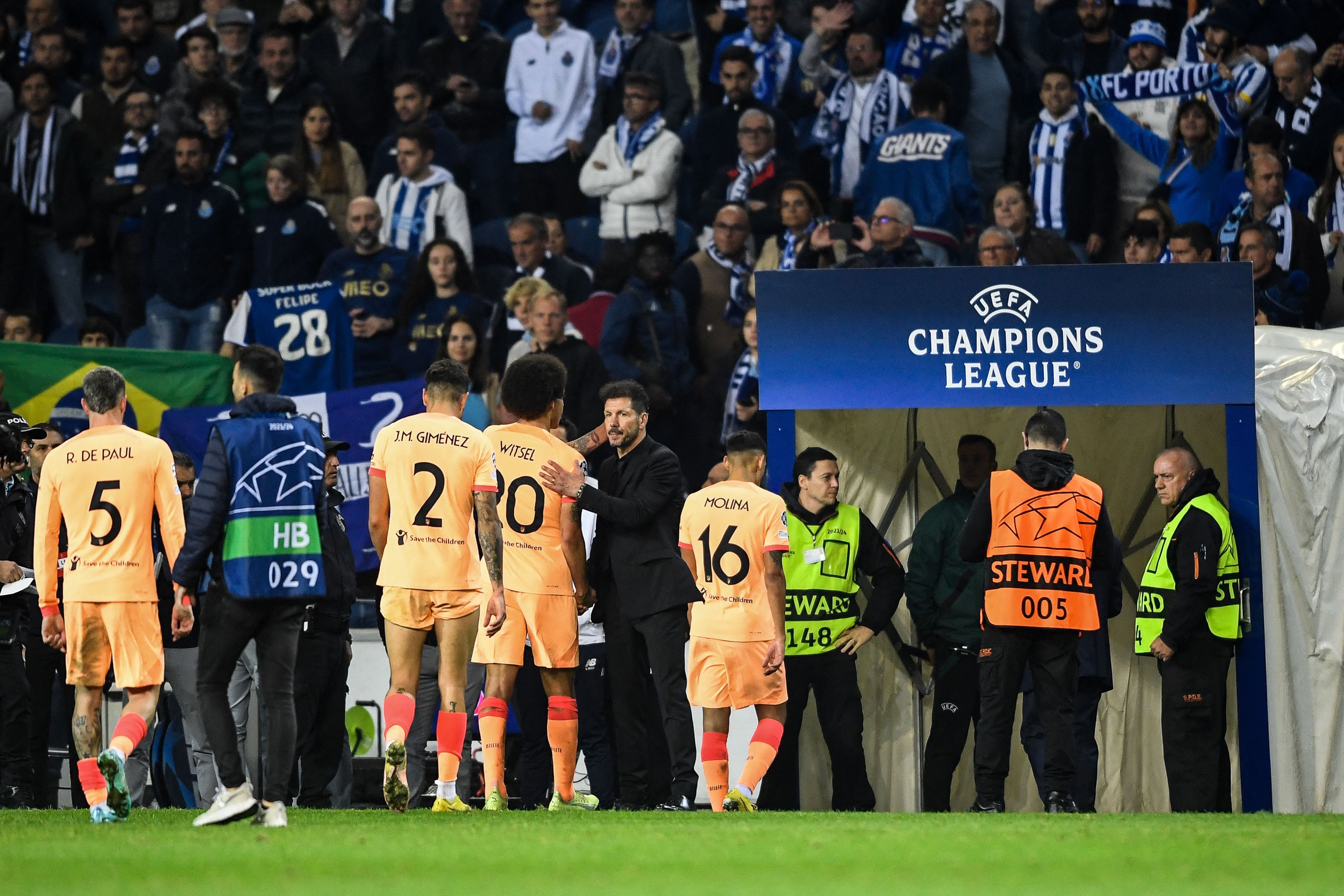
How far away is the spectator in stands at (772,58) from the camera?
50.9 feet

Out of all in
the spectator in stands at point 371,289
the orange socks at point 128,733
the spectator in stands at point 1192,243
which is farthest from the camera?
the spectator in stands at point 371,289

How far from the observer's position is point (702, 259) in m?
14.2

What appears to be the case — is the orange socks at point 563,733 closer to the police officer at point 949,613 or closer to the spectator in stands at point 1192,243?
the police officer at point 949,613

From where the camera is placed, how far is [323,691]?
10.5 metres

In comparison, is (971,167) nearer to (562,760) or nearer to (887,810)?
(887,810)

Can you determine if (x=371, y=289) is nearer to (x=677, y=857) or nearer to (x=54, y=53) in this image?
(x=54, y=53)

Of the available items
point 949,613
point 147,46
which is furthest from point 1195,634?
point 147,46

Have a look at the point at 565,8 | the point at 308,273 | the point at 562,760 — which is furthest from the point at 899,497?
the point at 565,8

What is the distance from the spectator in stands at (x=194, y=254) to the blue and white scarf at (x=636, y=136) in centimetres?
345

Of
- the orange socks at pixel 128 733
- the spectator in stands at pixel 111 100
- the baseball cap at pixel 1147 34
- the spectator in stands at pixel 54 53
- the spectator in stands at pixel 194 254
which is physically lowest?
the orange socks at pixel 128 733

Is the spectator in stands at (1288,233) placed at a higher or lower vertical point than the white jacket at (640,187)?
lower

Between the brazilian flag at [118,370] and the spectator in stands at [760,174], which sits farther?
the spectator in stands at [760,174]

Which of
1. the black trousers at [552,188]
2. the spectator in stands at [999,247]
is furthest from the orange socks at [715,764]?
the black trousers at [552,188]

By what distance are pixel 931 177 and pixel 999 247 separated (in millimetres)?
1483
